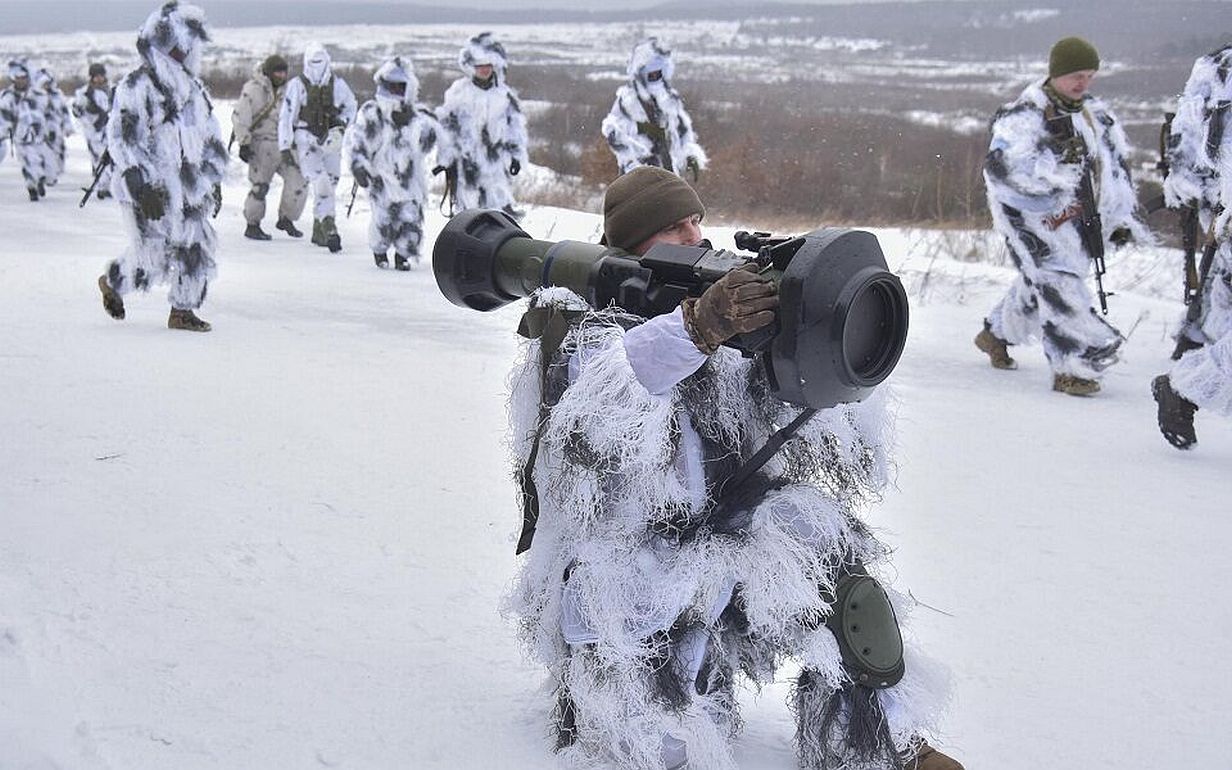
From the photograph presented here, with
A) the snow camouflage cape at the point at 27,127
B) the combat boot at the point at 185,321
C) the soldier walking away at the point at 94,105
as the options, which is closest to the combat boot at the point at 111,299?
the combat boot at the point at 185,321

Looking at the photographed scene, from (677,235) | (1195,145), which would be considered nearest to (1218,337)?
(1195,145)

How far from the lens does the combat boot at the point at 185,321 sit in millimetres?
7121

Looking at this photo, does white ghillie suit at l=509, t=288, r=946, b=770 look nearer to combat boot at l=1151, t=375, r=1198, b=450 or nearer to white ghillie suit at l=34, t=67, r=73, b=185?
combat boot at l=1151, t=375, r=1198, b=450

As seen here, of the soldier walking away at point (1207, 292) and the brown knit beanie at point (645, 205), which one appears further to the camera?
the soldier walking away at point (1207, 292)

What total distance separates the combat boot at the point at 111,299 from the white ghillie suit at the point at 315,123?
4.42 metres

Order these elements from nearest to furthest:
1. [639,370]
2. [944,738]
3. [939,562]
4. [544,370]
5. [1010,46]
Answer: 1. [639,370]
2. [544,370]
3. [944,738]
4. [939,562]
5. [1010,46]

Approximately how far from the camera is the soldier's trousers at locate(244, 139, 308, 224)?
12008mm

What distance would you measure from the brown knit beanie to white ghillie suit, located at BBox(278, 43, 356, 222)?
9253 millimetres

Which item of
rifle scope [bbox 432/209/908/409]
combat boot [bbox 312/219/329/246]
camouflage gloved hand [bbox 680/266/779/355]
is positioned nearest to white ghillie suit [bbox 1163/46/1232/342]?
rifle scope [bbox 432/209/908/409]

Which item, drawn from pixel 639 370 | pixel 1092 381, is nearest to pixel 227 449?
pixel 639 370

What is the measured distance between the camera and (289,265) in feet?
33.3

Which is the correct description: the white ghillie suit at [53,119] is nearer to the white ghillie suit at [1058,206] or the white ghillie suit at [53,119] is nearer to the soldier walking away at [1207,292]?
the white ghillie suit at [1058,206]

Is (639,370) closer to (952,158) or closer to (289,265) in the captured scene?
(289,265)

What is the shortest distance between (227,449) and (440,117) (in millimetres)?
6271
